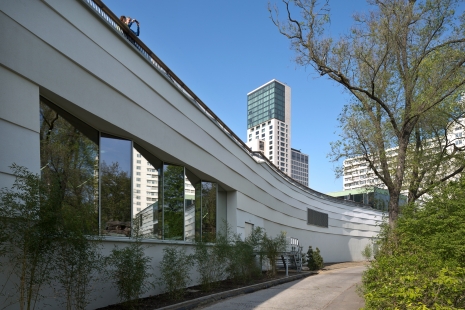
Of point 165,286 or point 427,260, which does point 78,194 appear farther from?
point 427,260

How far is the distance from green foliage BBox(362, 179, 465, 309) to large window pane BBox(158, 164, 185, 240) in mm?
5956

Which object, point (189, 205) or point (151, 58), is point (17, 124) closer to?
point (151, 58)

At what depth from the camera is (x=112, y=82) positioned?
10242 millimetres

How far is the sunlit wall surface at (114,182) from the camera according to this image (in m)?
9.07

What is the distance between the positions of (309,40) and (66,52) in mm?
8695

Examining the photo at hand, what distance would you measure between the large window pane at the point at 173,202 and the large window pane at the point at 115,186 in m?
2.10

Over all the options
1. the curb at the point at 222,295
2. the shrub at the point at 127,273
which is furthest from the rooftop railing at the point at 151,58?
the curb at the point at 222,295

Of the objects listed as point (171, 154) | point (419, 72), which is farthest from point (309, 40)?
point (171, 154)

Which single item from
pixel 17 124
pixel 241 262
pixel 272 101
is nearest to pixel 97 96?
pixel 17 124

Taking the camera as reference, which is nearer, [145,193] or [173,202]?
[145,193]

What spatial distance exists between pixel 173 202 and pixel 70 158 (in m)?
4.97

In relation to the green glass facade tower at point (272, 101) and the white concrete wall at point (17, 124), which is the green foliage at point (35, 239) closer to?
the white concrete wall at point (17, 124)

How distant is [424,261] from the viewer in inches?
301

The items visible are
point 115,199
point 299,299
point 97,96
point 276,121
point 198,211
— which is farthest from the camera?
point 276,121
